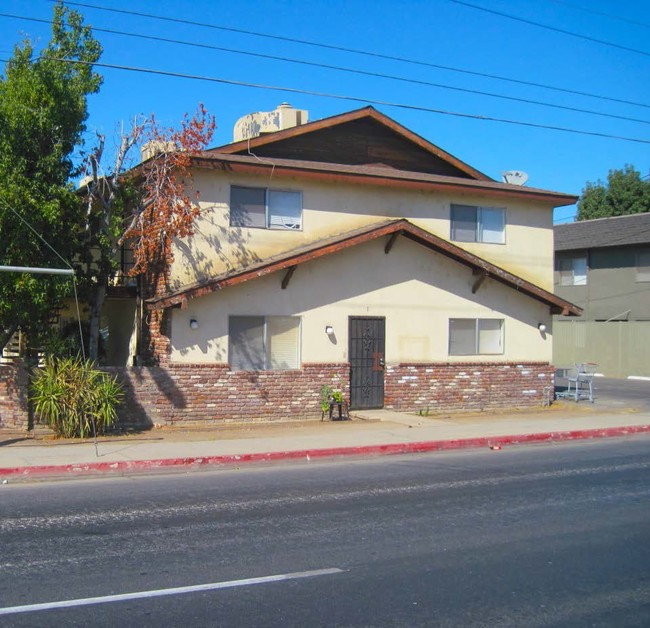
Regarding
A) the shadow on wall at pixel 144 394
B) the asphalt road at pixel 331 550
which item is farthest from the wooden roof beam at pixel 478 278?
the asphalt road at pixel 331 550

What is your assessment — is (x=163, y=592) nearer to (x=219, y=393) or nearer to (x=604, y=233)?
(x=219, y=393)

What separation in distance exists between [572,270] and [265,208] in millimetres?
23389

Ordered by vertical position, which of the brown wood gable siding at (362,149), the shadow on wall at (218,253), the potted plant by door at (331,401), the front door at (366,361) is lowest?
the potted plant by door at (331,401)

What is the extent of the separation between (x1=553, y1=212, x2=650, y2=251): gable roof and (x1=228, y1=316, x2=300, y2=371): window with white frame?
21346 mm

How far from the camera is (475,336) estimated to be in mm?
19828

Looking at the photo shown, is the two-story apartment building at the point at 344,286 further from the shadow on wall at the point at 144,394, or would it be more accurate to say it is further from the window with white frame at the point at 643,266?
the window with white frame at the point at 643,266

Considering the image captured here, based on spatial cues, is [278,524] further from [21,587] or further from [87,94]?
[87,94]

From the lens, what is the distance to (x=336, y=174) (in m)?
17.9

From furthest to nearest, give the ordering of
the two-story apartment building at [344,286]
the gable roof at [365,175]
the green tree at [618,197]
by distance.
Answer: the green tree at [618,197]
the gable roof at [365,175]
the two-story apartment building at [344,286]

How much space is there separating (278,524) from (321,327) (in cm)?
929

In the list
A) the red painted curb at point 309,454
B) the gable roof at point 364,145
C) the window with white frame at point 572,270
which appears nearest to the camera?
the red painted curb at point 309,454

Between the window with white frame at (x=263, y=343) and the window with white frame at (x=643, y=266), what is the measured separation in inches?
853

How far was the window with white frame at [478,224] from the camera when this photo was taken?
65.3 ft

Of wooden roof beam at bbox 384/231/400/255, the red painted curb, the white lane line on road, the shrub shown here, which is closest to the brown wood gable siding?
wooden roof beam at bbox 384/231/400/255
